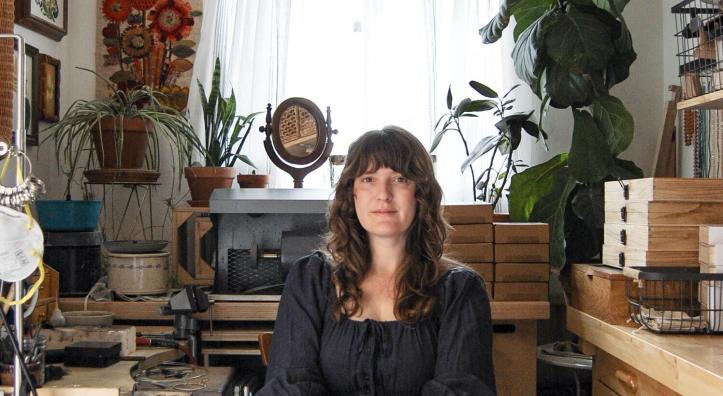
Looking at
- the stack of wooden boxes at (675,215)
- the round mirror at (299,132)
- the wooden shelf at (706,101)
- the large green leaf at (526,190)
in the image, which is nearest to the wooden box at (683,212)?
the stack of wooden boxes at (675,215)

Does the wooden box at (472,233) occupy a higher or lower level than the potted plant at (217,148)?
lower

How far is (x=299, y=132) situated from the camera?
2830 millimetres

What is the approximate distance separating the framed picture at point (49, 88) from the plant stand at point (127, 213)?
38 centimetres

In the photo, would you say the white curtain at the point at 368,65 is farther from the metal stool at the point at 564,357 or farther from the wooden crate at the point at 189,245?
the metal stool at the point at 564,357

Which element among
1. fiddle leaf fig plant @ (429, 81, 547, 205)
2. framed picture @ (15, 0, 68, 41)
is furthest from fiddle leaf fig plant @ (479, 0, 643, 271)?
framed picture @ (15, 0, 68, 41)

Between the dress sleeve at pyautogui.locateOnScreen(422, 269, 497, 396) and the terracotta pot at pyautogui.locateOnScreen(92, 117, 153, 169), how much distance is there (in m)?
1.43

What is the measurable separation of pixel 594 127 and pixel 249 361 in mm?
1422

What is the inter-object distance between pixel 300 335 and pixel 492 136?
155cm

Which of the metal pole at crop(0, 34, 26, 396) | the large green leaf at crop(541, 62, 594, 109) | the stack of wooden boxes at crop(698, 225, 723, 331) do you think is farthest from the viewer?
the large green leaf at crop(541, 62, 594, 109)

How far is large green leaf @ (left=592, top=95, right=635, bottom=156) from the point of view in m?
2.60

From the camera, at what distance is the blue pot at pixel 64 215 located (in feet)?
8.21

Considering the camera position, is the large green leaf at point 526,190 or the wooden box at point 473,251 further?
the large green leaf at point 526,190

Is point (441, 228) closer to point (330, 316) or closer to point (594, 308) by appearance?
point (330, 316)

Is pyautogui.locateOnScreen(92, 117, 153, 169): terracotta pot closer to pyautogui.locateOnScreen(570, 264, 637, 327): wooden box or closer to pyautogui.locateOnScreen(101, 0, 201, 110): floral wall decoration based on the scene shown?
pyautogui.locateOnScreen(101, 0, 201, 110): floral wall decoration
